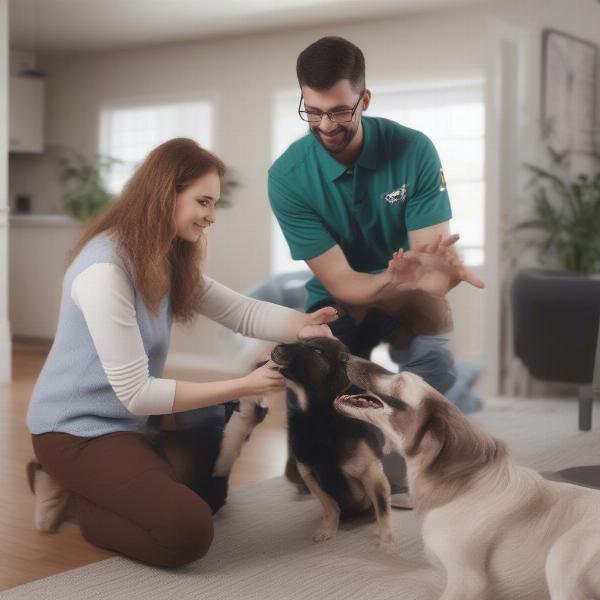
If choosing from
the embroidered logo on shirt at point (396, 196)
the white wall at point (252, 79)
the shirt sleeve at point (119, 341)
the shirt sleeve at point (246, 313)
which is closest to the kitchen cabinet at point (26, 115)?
the white wall at point (252, 79)

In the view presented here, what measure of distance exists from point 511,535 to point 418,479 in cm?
20

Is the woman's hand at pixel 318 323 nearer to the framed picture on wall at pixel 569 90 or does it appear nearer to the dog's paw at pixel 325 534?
the dog's paw at pixel 325 534

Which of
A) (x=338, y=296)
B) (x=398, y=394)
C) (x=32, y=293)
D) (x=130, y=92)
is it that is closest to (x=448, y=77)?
(x=338, y=296)

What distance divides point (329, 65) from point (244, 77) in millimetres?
2033

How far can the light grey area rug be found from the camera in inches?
74.4

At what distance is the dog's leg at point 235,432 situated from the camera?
2.36 m

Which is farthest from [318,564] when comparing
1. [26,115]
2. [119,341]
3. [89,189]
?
[26,115]

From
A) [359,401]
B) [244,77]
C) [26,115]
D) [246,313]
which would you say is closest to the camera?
[359,401]

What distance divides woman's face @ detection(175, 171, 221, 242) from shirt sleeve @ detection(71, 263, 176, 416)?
0.20 metres

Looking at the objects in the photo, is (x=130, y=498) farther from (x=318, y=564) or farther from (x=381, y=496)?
(x=381, y=496)

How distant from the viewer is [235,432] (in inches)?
93.7

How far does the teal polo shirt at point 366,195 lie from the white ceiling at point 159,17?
2.01 feet

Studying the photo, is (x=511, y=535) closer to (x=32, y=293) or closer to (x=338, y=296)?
(x=338, y=296)

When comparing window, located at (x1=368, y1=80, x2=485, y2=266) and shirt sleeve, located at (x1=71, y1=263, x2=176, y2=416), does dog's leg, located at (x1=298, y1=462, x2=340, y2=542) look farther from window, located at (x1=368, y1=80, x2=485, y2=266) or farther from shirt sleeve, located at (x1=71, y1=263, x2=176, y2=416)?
window, located at (x1=368, y1=80, x2=485, y2=266)
